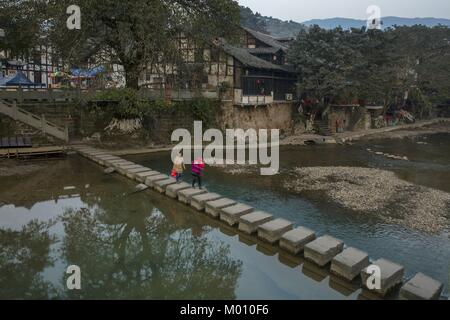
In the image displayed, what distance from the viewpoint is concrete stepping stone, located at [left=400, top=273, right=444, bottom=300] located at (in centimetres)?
865

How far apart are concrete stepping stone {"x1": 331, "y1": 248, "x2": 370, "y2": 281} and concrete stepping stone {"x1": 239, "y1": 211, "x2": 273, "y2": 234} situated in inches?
134

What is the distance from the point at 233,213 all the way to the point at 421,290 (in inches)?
272

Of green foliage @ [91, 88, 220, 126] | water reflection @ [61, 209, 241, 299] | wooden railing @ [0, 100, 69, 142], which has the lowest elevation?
water reflection @ [61, 209, 241, 299]

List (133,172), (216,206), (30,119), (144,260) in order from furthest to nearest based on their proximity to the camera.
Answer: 1. (30,119)
2. (133,172)
3. (216,206)
4. (144,260)

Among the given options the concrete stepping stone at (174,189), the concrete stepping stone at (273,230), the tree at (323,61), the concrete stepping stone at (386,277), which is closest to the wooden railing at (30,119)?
the concrete stepping stone at (174,189)

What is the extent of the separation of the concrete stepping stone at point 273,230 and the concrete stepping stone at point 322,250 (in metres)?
1.36

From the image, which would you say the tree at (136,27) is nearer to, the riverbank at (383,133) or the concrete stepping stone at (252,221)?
the riverbank at (383,133)

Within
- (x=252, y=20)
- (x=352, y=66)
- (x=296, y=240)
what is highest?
(x=252, y=20)

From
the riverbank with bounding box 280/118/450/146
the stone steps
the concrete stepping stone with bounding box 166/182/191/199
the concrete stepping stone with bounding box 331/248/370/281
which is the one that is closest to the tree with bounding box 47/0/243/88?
the concrete stepping stone with bounding box 166/182/191/199

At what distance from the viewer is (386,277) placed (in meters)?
9.37

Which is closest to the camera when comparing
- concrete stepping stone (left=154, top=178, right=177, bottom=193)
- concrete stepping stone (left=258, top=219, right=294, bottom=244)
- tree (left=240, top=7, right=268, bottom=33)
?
concrete stepping stone (left=258, top=219, right=294, bottom=244)

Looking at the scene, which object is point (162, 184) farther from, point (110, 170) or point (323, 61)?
point (323, 61)

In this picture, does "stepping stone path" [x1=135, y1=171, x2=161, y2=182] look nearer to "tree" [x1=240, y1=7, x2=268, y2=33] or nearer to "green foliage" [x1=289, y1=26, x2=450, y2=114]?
"green foliage" [x1=289, y1=26, x2=450, y2=114]

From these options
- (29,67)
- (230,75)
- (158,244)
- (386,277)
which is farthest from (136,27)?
(29,67)
